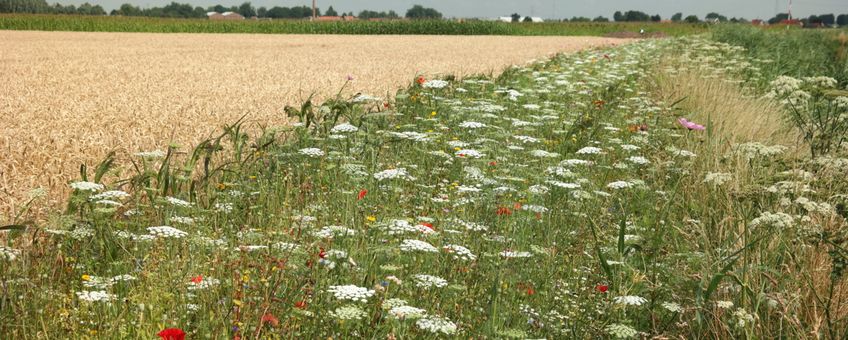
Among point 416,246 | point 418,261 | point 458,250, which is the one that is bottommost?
point 418,261

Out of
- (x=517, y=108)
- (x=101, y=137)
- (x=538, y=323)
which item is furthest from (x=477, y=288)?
(x=517, y=108)

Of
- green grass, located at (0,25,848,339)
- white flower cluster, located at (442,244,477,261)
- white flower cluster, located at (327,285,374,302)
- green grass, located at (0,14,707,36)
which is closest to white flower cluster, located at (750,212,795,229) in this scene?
green grass, located at (0,25,848,339)

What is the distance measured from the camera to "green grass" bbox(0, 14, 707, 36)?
5312cm

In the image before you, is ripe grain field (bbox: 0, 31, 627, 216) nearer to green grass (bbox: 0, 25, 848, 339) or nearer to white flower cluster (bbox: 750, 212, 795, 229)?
green grass (bbox: 0, 25, 848, 339)

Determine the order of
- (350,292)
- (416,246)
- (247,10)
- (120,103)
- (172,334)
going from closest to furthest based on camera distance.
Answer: (172,334) < (350,292) < (416,246) < (120,103) < (247,10)

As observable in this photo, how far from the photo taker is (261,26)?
57.8 metres

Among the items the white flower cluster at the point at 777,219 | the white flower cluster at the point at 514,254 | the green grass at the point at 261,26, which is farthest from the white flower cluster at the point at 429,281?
the green grass at the point at 261,26

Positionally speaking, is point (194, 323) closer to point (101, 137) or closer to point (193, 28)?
point (101, 137)

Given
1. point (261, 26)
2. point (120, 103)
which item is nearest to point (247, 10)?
point (261, 26)

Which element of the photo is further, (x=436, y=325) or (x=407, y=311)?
(x=436, y=325)

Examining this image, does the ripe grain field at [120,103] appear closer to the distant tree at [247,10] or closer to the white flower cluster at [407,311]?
the white flower cluster at [407,311]

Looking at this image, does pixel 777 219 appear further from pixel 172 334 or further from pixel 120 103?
pixel 120 103

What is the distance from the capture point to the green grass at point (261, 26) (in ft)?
174

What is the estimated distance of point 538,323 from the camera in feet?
9.80
